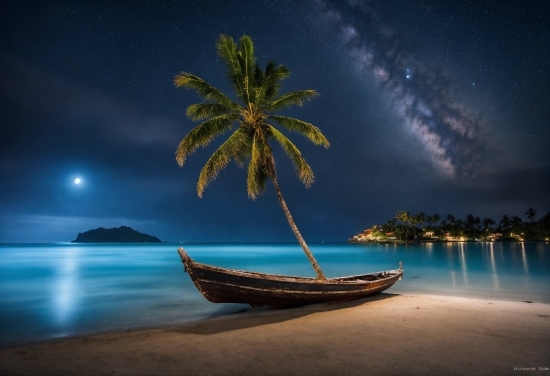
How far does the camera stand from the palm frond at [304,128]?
1253cm

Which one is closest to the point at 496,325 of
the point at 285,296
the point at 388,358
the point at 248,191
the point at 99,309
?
the point at 388,358

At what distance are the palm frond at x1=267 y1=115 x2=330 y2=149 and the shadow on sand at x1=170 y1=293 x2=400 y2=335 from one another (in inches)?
235

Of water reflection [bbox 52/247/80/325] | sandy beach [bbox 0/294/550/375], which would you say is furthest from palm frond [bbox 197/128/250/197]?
water reflection [bbox 52/247/80/325]

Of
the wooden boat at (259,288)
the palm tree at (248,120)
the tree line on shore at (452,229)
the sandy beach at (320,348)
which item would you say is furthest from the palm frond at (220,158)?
the tree line on shore at (452,229)

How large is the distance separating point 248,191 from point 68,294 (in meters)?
13.0

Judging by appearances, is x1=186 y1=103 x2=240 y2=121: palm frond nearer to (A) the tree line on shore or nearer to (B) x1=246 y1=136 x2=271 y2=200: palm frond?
(B) x1=246 y1=136 x2=271 y2=200: palm frond

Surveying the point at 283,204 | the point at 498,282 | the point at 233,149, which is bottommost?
the point at 498,282

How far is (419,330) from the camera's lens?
7.13 m

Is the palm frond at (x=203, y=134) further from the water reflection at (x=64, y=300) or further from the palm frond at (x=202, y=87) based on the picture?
the water reflection at (x=64, y=300)

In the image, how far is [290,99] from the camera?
41.3 feet

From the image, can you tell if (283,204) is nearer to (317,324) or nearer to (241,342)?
(317,324)

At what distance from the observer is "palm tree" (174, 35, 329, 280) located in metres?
11.9

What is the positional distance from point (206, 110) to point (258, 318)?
304 inches

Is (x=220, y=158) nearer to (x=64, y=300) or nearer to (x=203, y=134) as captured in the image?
(x=203, y=134)
